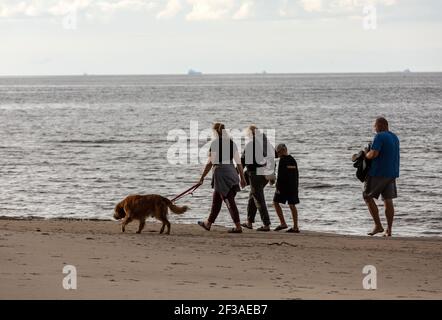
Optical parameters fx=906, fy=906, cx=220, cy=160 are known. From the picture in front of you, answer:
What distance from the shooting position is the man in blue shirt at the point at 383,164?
1405cm

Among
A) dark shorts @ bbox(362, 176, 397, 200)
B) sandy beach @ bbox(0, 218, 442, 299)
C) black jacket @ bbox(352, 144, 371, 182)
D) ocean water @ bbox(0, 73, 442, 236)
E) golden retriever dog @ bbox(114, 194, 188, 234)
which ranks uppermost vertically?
black jacket @ bbox(352, 144, 371, 182)

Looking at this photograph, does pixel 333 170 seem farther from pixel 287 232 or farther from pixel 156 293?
pixel 156 293

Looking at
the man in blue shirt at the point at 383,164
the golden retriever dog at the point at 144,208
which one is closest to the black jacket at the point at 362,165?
the man in blue shirt at the point at 383,164

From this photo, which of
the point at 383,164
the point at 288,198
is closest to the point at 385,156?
the point at 383,164

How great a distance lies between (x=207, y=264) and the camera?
11.3 meters

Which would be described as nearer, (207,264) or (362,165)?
(207,264)

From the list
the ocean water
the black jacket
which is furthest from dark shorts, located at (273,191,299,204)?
the ocean water

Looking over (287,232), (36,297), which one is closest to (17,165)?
(287,232)

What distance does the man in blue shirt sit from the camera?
14055 millimetres

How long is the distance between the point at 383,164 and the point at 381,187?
14.6 inches

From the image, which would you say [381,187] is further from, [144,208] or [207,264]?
[207,264]

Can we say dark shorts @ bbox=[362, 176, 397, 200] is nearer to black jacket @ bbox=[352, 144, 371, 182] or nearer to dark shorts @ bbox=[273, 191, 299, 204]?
black jacket @ bbox=[352, 144, 371, 182]

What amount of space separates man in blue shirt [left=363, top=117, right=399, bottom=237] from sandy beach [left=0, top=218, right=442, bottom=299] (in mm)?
760

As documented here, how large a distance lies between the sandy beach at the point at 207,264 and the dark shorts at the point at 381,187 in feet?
2.35
